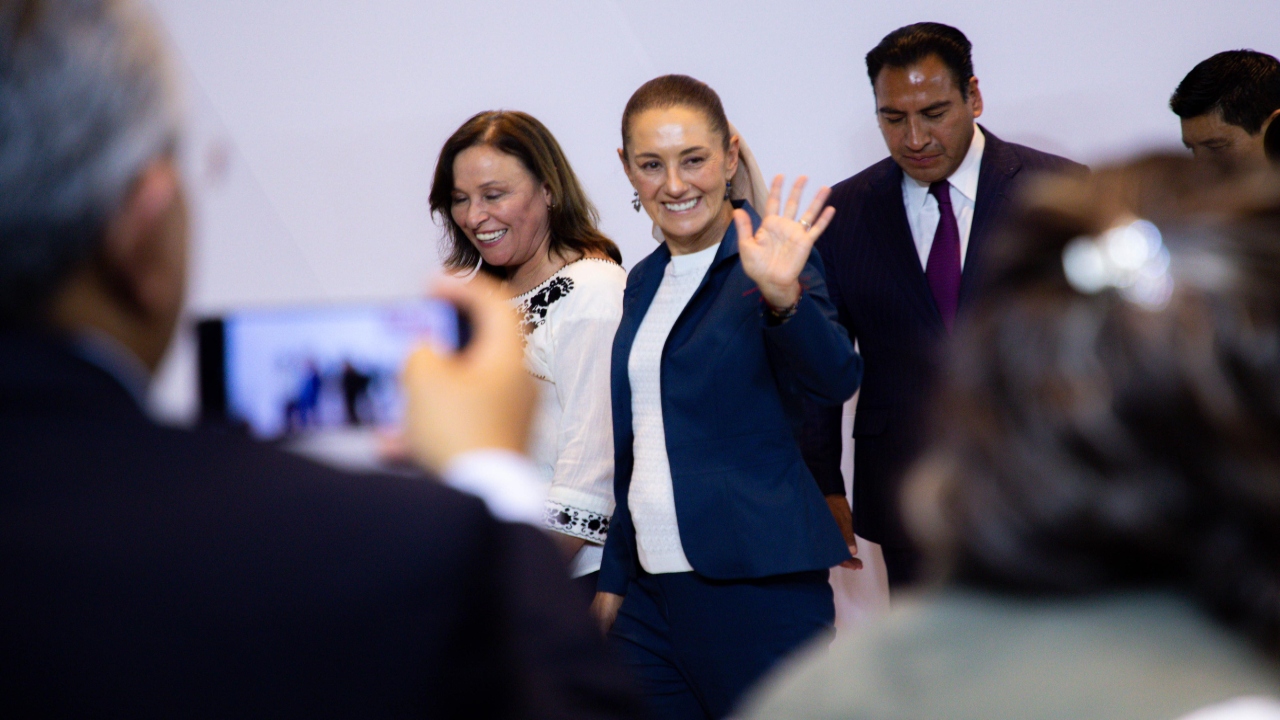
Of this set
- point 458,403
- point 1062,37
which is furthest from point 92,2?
point 1062,37

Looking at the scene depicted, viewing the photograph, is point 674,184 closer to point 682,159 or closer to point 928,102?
point 682,159

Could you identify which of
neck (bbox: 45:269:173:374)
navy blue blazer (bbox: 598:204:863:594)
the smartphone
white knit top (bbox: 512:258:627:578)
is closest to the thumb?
navy blue blazer (bbox: 598:204:863:594)

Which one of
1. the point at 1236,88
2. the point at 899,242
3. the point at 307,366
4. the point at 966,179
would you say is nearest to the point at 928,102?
the point at 966,179

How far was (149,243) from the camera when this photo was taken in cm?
69

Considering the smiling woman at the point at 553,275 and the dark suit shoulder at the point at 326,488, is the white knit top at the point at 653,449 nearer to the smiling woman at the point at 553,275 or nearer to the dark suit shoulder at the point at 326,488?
the smiling woman at the point at 553,275

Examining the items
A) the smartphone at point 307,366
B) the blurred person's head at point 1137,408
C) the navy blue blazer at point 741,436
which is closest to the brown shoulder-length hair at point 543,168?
the navy blue blazer at point 741,436

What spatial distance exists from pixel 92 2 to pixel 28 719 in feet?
1.32

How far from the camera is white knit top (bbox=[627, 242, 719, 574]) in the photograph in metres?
2.27

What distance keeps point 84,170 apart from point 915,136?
238 centimetres

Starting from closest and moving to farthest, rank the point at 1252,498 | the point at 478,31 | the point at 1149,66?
1. the point at 1252,498
2. the point at 1149,66
3. the point at 478,31

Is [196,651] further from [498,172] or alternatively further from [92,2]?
[498,172]

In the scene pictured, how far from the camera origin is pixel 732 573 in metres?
2.19

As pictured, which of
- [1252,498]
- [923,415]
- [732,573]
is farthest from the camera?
[923,415]

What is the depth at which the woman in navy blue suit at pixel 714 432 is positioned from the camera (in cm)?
214
